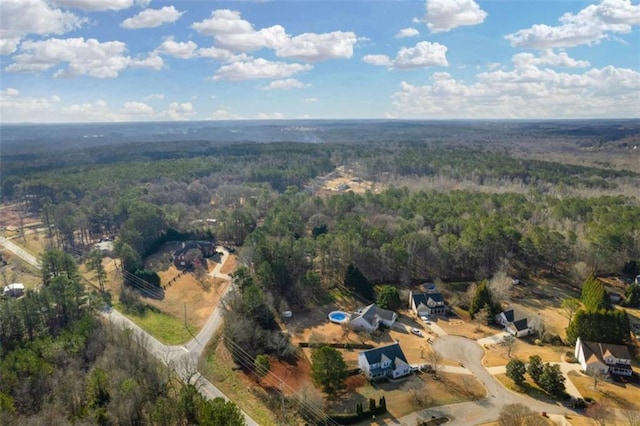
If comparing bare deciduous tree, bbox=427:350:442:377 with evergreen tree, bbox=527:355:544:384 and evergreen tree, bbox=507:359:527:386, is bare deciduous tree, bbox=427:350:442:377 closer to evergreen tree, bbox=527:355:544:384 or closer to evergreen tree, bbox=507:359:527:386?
evergreen tree, bbox=507:359:527:386

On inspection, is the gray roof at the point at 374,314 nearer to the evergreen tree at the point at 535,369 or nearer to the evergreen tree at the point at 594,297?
the evergreen tree at the point at 535,369

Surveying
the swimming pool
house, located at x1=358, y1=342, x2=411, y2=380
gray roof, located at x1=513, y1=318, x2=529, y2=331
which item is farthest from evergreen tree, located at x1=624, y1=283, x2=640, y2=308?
the swimming pool

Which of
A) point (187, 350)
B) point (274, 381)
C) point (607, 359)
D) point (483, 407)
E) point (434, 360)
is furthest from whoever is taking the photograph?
point (187, 350)

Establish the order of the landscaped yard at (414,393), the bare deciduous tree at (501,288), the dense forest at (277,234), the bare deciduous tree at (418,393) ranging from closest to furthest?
the landscaped yard at (414,393) < the bare deciduous tree at (418,393) < the dense forest at (277,234) < the bare deciduous tree at (501,288)

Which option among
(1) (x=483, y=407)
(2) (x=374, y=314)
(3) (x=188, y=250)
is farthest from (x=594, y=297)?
(3) (x=188, y=250)

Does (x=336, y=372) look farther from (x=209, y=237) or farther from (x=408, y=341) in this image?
(x=209, y=237)

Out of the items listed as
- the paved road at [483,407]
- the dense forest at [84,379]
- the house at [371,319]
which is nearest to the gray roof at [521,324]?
the paved road at [483,407]

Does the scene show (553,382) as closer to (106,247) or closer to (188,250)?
(188,250)
